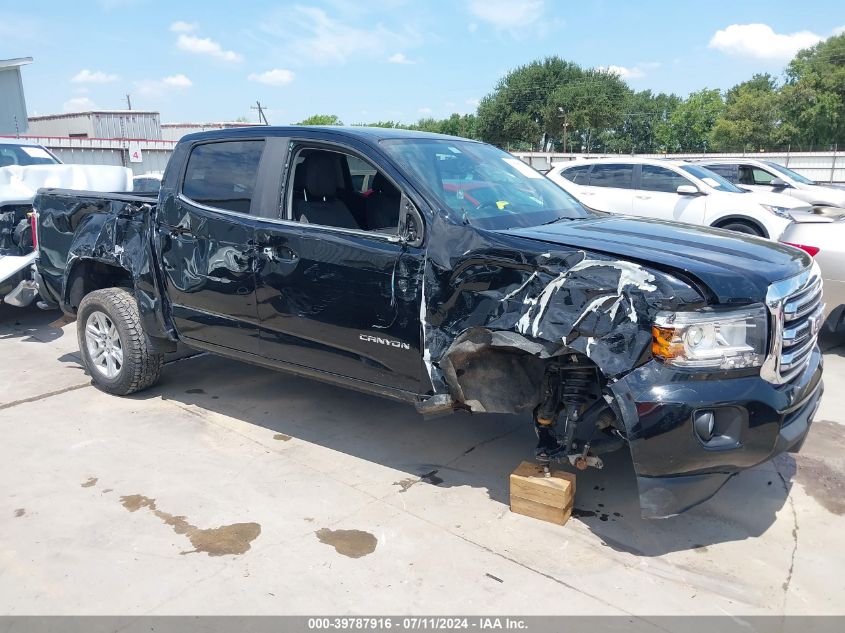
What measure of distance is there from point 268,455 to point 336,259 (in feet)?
4.52

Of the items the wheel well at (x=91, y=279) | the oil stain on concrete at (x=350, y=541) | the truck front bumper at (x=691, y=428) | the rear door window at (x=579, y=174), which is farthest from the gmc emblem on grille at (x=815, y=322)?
the rear door window at (x=579, y=174)

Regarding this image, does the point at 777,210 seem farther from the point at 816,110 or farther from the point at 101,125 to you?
the point at 816,110

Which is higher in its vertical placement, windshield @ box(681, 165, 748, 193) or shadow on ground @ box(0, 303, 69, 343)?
windshield @ box(681, 165, 748, 193)

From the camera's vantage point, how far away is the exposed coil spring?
10.4 ft

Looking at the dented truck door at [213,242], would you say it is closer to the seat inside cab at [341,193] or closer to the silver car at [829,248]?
the seat inside cab at [341,193]

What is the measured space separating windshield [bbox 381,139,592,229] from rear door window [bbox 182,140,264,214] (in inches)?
38.0

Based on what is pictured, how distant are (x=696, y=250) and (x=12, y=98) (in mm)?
35785

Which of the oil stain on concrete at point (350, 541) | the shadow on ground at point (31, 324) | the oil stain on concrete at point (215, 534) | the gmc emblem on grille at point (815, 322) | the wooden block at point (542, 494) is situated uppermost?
the gmc emblem on grille at point (815, 322)

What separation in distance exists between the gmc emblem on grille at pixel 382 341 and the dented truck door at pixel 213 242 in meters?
0.88

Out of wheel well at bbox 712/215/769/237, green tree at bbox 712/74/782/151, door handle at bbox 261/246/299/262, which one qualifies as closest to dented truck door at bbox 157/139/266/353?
door handle at bbox 261/246/299/262

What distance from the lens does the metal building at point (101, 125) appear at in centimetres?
4116

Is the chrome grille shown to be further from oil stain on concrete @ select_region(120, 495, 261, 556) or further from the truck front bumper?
oil stain on concrete @ select_region(120, 495, 261, 556)

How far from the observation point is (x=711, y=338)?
9.21ft
